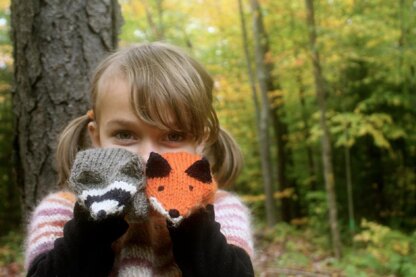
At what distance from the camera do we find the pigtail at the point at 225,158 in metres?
2.08

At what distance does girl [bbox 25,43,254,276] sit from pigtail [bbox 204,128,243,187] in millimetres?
259

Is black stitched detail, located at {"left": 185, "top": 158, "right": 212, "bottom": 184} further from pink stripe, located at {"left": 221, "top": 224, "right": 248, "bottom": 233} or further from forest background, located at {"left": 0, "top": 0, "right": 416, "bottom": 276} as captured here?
forest background, located at {"left": 0, "top": 0, "right": 416, "bottom": 276}

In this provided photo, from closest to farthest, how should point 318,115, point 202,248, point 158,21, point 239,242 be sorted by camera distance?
point 202,248 < point 239,242 < point 318,115 < point 158,21

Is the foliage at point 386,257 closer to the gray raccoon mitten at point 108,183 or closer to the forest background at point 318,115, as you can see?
the forest background at point 318,115

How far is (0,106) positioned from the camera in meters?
9.41

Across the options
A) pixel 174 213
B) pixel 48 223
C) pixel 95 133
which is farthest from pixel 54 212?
pixel 174 213

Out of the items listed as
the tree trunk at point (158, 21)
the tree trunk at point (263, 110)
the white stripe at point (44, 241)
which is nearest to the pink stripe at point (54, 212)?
the white stripe at point (44, 241)

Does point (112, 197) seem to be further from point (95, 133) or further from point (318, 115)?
point (318, 115)

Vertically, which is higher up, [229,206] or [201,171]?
[201,171]

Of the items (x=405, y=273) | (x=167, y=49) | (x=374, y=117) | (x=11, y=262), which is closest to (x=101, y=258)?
(x=167, y=49)

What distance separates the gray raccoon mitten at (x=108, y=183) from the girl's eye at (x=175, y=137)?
0.26m

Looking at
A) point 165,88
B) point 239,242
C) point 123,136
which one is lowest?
point 239,242

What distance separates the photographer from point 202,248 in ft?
4.78

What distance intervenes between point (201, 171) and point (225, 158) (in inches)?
28.1
